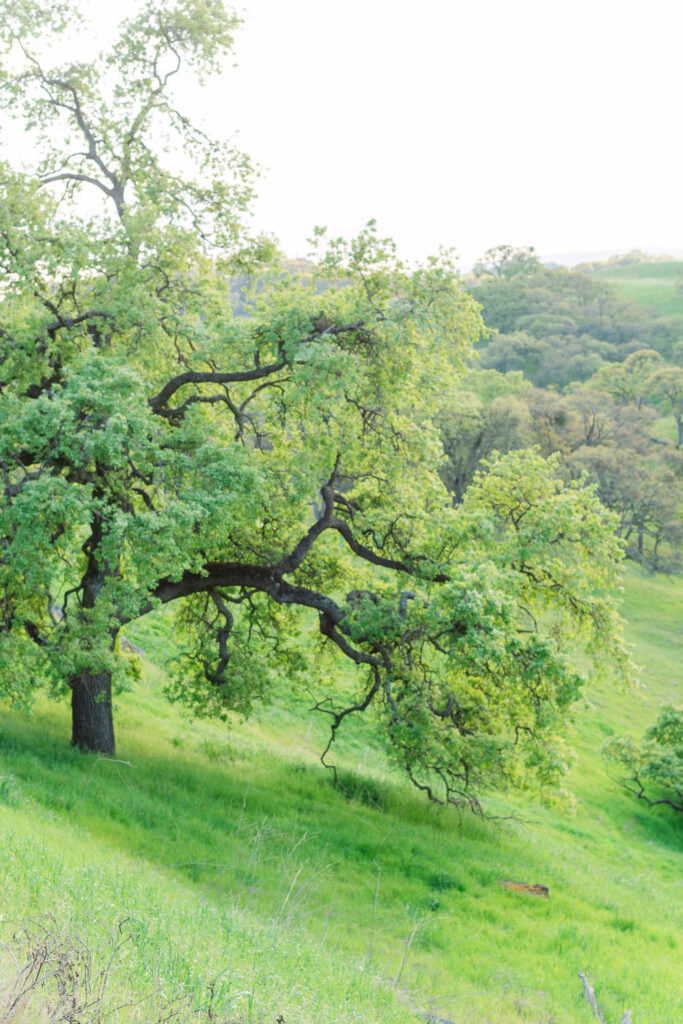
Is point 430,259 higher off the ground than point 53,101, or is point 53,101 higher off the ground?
point 53,101

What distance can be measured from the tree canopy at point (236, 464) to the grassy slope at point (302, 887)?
6.02 ft

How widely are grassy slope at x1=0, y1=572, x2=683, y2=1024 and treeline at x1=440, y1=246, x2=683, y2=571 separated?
16.8 m

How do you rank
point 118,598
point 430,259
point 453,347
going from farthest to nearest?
point 453,347 < point 430,259 < point 118,598

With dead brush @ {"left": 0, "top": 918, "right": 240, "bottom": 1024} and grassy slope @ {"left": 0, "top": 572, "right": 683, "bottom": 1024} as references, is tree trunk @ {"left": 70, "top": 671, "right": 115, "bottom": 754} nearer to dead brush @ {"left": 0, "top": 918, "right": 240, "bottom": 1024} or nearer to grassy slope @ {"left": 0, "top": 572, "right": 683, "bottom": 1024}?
grassy slope @ {"left": 0, "top": 572, "right": 683, "bottom": 1024}

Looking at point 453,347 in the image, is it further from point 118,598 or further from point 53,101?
point 53,101

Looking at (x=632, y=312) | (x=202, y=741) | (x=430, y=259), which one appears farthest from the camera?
(x=632, y=312)

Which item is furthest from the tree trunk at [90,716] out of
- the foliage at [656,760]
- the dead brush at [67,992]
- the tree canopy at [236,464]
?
the foliage at [656,760]

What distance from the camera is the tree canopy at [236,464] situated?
12.1 meters

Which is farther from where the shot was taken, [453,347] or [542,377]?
[542,377]

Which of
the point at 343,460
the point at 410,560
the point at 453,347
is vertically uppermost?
the point at 453,347

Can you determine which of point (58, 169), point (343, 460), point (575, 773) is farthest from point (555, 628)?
point (575, 773)

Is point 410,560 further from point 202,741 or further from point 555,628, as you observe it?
point 202,741

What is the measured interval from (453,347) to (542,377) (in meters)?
114

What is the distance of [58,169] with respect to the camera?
15688mm
